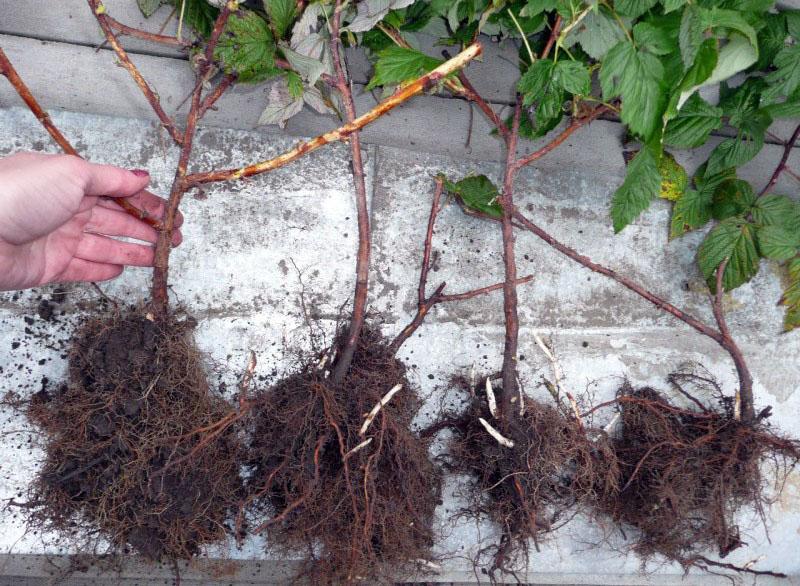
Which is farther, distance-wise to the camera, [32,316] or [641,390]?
[641,390]

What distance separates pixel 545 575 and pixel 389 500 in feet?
1.83

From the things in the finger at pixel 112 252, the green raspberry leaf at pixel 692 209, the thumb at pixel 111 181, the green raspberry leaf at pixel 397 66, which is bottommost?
the finger at pixel 112 252

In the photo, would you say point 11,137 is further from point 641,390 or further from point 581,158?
point 641,390

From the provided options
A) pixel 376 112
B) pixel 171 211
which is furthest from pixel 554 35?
pixel 171 211

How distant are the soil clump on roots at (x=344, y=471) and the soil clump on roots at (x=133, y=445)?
13 centimetres

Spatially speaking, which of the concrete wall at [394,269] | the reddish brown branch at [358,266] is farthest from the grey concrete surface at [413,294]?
the reddish brown branch at [358,266]

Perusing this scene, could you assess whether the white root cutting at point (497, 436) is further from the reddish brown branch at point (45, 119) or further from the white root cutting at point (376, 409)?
the reddish brown branch at point (45, 119)

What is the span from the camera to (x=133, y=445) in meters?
1.22

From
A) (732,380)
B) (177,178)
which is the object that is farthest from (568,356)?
(177,178)

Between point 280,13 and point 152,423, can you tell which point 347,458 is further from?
point 280,13

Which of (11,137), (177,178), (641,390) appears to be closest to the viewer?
(177,178)

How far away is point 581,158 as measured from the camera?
159 cm

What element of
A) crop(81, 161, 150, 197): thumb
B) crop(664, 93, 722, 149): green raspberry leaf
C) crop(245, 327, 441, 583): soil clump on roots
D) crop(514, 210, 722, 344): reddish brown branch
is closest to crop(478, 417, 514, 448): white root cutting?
crop(245, 327, 441, 583): soil clump on roots

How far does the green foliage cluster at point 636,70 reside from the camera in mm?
1091
